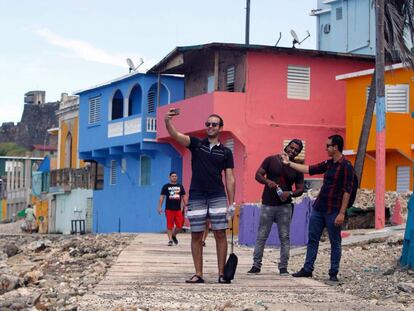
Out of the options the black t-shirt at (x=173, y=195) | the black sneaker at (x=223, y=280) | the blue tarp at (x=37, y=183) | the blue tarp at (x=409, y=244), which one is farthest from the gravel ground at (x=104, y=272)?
the blue tarp at (x=37, y=183)

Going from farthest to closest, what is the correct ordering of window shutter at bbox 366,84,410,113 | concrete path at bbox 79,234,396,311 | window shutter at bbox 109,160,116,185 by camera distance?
window shutter at bbox 109,160,116,185, window shutter at bbox 366,84,410,113, concrete path at bbox 79,234,396,311

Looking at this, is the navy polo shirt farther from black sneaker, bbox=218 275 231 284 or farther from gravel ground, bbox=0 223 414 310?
gravel ground, bbox=0 223 414 310

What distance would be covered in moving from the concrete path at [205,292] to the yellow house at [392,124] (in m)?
15.8

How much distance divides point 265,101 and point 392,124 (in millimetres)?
5393

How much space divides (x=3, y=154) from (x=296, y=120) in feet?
210

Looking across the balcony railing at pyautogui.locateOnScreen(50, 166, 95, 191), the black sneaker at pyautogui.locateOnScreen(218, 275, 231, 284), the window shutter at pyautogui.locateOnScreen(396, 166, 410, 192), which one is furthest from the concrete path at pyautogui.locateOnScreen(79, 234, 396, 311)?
the balcony railing at pyautogui.locateOnScreen(50, 166, 95, 191)

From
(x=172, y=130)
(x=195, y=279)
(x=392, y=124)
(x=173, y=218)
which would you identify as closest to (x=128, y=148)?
(x=392, y=124)

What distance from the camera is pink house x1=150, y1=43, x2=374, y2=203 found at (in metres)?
32.0

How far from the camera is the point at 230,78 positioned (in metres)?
33.3

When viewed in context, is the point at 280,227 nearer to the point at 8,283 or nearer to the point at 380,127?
the point at 8,283

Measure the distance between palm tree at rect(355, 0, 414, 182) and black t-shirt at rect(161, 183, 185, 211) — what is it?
23.6 feet

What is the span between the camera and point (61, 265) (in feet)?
57.0

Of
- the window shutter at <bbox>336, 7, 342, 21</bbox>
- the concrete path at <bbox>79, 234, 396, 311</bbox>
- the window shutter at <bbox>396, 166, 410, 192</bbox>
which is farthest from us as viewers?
the window shutter at <bbox>336, 7, 342, 21</bbox>

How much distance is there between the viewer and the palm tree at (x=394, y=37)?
24.8 m
